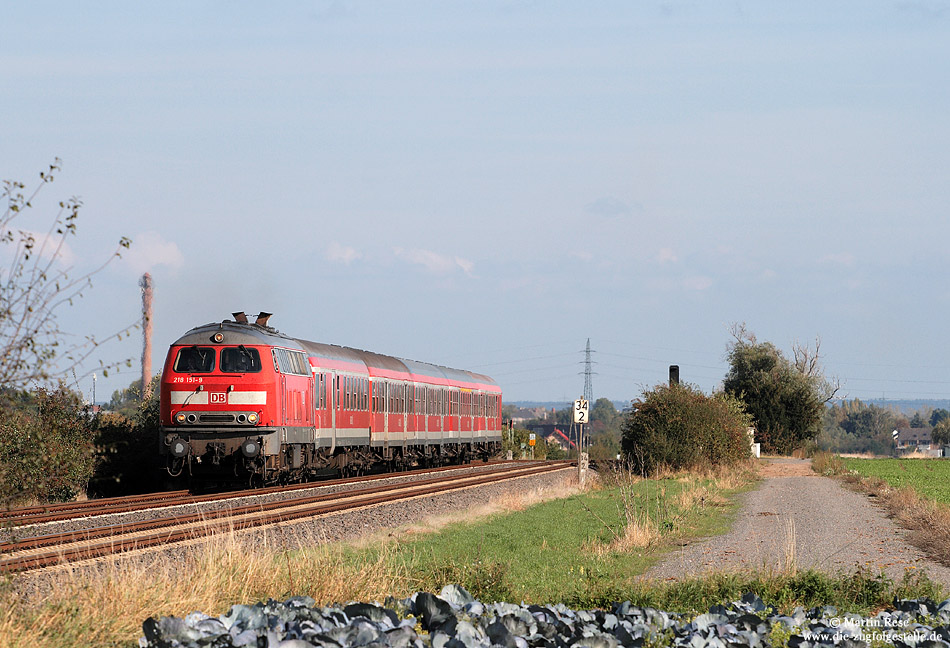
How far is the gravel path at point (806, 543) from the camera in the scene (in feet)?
46.8

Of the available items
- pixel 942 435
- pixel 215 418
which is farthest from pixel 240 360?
pixel 942 435

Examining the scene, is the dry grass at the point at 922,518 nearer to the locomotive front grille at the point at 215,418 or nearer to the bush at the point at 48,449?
the bush at the point at 48,449

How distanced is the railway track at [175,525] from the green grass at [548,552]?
2.42 meters

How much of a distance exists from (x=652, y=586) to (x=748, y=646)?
4443 millimetres

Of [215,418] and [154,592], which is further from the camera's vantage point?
[215,418]

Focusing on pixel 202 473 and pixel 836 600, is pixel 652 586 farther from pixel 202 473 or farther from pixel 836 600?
pixel 202 473

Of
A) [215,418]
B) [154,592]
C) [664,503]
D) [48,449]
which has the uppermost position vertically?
[215,418]

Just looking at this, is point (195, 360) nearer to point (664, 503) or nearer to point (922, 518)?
point (664, 503)

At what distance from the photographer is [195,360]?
25.4 meters

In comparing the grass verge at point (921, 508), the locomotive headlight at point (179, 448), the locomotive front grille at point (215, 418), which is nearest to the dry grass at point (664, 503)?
the grass verge at point (921, 508)

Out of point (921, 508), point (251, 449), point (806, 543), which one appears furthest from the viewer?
point (251, 449)

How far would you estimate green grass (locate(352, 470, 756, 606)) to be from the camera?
11703mm

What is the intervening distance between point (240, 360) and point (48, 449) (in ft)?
50.5

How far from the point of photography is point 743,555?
51.5 feet
